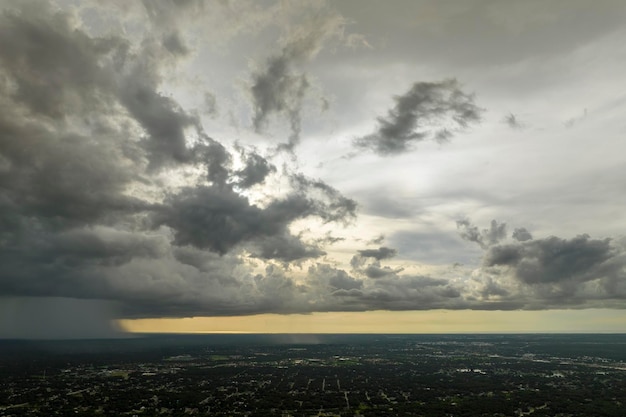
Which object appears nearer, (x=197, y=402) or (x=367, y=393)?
(x=197, y=402)

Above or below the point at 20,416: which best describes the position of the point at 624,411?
below

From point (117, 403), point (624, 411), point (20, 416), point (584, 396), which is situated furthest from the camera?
point (584, 396)

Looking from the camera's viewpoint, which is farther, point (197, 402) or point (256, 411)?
point (197, 402)

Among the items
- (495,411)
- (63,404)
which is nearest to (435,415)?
(495,411)

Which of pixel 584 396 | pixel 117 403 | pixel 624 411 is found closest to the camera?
pixel 624 411

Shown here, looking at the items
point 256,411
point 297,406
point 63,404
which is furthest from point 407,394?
point 63,404

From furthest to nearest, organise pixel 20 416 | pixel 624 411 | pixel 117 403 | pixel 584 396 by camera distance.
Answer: pixel 584 396
pixel 117 403
pixel 624 411
pixel 20 416

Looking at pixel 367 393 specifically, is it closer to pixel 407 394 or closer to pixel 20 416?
pixel 407 394

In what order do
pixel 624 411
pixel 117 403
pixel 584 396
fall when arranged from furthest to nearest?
pixel 584 396, pixel 117 403, pixel 624 411

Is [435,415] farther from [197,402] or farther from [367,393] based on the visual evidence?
[197,402]
